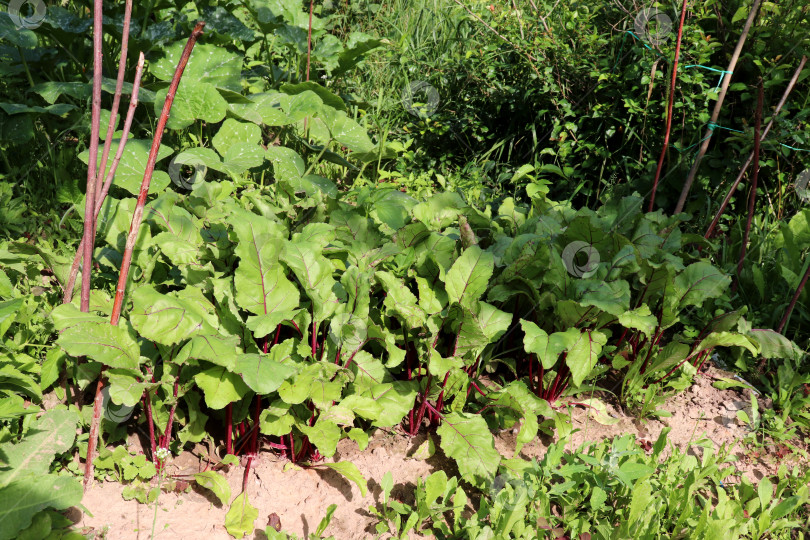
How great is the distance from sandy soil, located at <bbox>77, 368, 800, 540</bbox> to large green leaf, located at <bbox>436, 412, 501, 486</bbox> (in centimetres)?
16

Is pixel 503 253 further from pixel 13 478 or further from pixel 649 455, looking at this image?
pixel 13 478

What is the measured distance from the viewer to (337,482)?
1.99 meters

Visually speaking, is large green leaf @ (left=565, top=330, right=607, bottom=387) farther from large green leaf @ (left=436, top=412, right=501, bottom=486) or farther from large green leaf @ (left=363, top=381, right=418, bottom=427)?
large green leaf @ (left=363, top=381, right=418, bottom=427)

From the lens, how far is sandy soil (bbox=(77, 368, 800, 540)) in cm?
176

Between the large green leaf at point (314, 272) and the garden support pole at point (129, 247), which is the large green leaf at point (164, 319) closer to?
the garden support pole at point (129, 247)

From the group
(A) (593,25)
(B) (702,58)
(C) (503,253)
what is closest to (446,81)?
(A) (593,25)

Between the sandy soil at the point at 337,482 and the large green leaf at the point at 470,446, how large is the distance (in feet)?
0.53

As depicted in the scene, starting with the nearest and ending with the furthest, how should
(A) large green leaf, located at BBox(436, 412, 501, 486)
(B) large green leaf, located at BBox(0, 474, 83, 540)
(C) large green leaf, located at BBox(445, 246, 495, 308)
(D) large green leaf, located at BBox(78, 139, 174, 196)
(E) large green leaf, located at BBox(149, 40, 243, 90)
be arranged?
(B) large green leaf, located at BBox(0, 474, 83, 540), (A) large green leaf, located at BBox(436, 412, 501, 486), (C) large green leaf, located at BBox(445, 246, 495, 308), (D) large green leaf, located at BBox(78, 139, 174, 196), (E) large green leaf, located at BBox(149, 40, 243, 90)

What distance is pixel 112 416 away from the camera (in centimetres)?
184

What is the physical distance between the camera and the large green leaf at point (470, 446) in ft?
6.11

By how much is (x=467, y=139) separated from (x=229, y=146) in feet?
5.72

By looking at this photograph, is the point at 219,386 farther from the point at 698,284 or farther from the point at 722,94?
the point at 722,94

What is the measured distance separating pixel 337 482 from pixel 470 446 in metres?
0.43

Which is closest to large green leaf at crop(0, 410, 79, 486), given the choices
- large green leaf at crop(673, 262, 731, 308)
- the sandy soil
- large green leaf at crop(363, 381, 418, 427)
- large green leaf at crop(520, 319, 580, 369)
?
the sandy soil
